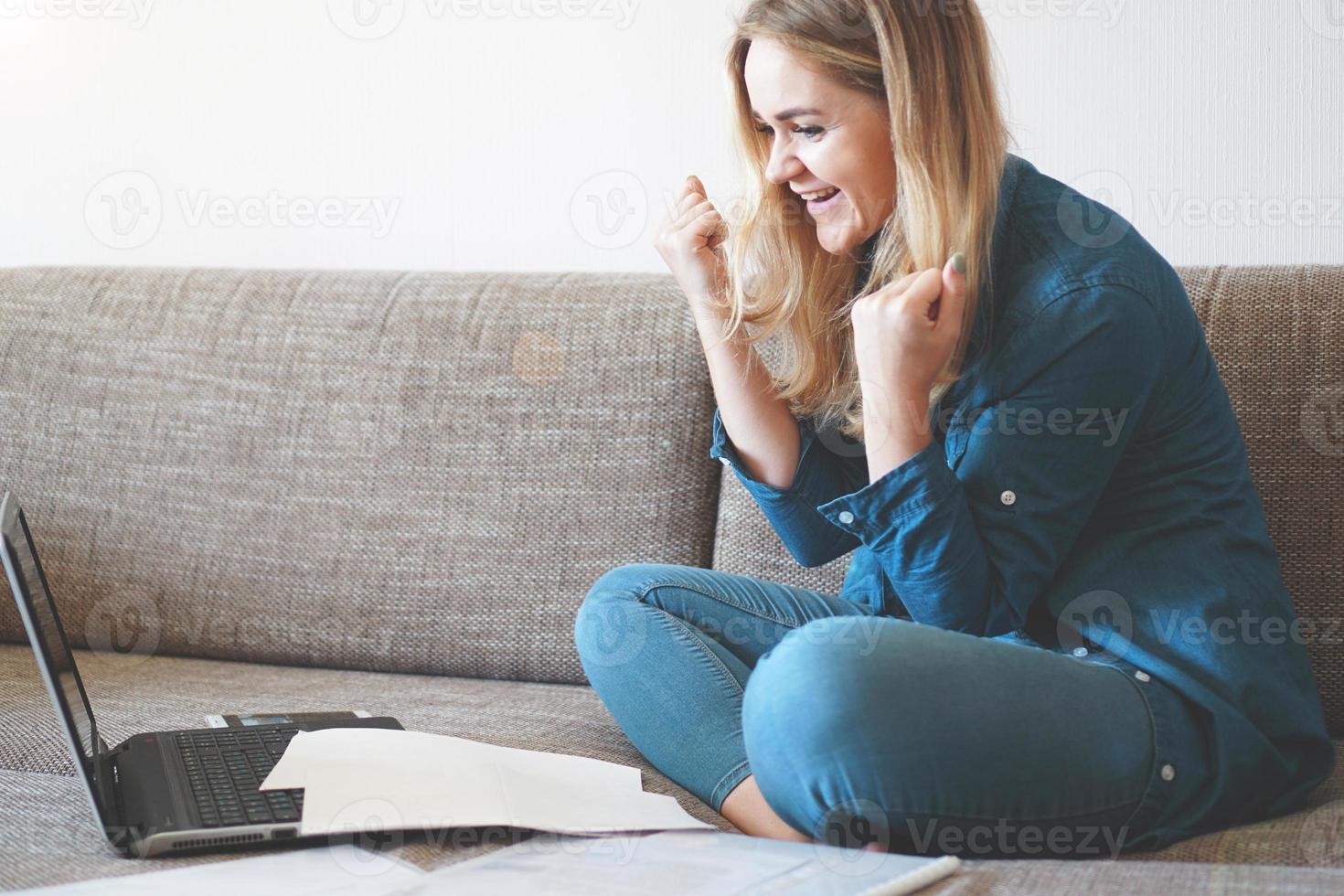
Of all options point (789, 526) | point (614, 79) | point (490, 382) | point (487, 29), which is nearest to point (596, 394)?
point (490, 382)

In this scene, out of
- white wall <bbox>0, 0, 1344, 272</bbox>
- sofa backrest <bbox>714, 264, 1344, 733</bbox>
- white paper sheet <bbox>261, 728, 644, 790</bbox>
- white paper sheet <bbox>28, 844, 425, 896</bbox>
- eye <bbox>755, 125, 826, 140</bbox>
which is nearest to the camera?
white paper sheet <bbox>28, 844, 425, 896</bbox>

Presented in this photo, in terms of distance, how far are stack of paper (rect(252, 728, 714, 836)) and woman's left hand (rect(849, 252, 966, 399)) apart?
372 millimetres

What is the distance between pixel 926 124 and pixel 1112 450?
0.99ft

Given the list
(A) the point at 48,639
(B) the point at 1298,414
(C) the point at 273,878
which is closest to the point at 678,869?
(C) the point at 273,878

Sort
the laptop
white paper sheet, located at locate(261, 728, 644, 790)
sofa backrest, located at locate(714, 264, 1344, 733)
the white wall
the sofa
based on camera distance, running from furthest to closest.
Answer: the white wall, the sofa, sofa backrest, located at locate(714, 264, 1344, 733), white paper sheet, located at locate(261, 728, 644, 790), the laptop

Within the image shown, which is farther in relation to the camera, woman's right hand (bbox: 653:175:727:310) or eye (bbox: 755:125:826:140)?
woman's right hand (bbox: 653:175:727:310)

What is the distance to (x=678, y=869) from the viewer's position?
88 centimetres

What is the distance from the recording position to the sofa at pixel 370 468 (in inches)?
55.4

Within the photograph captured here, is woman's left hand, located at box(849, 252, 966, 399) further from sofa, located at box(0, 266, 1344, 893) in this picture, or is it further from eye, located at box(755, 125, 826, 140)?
sofa, located at box(0, 266, 1344, 893)

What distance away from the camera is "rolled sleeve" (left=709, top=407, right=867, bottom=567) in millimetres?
1280

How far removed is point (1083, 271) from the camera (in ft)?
3.34

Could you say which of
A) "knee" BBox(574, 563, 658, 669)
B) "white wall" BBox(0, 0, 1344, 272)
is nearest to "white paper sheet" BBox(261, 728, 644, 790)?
"knee" BBox(574, 563, 658, 669)

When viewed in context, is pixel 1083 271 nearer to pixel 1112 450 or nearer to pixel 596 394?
pixel 1112 450

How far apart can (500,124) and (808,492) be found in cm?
79
